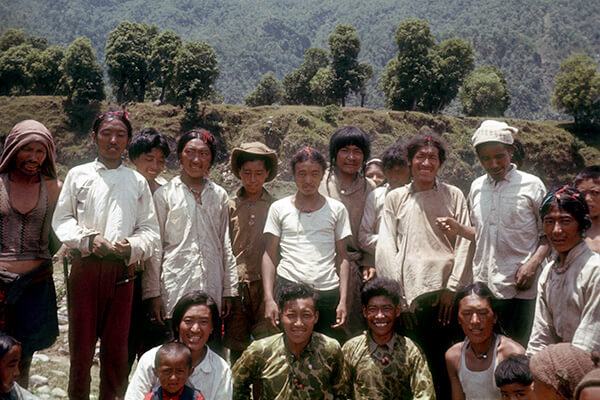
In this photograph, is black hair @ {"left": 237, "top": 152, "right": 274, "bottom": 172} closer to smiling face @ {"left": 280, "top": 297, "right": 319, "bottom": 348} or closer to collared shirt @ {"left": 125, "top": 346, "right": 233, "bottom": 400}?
smiling face @ {"left": 280, "top": 297, "right": 319, "bottom": 348}

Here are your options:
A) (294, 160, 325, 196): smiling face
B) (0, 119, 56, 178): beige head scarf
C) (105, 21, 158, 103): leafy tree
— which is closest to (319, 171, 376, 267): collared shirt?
(294, 160, 325, 196): smiling face

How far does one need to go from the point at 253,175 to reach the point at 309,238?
815 mm

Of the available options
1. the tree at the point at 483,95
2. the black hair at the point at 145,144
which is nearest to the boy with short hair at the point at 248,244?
the black hair at the point at 145,144

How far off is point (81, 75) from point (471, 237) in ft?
163

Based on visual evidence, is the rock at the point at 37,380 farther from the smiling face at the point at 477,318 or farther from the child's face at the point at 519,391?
the child's face at the point at 519,391

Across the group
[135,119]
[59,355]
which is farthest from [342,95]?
[59,355]

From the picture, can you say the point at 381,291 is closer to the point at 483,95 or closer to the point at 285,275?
the point at 285,275

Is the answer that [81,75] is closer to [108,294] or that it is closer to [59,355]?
[59,355]

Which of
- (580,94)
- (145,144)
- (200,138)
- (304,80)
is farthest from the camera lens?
(304,80)

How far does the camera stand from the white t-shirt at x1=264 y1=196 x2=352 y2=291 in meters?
4.23

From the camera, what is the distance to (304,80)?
216ft

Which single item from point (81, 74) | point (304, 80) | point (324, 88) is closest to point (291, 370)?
point (81, 74)

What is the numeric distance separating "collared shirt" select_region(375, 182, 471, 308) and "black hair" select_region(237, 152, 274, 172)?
3.87ft

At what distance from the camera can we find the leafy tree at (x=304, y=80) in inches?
2571
